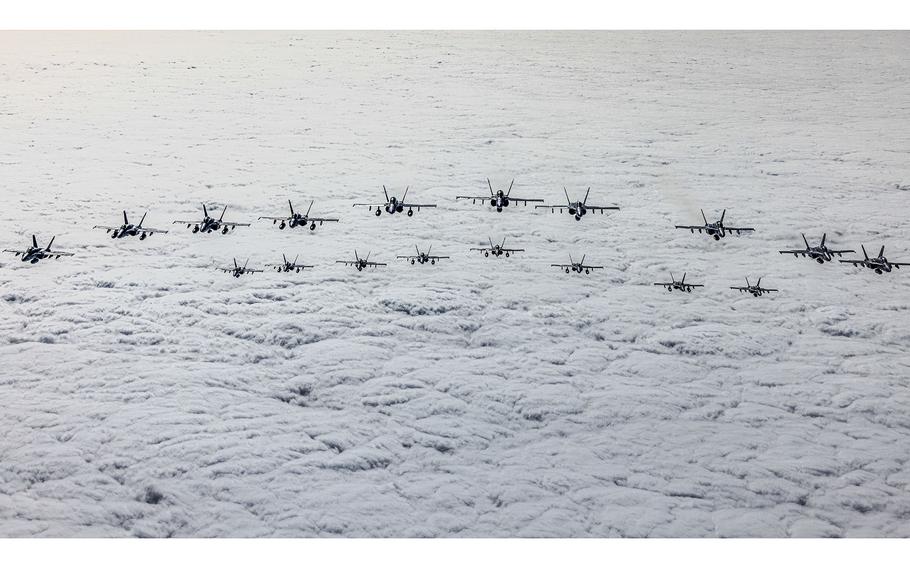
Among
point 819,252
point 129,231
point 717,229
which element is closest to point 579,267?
point 717,229

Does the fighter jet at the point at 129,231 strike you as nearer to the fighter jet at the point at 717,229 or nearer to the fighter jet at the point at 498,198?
the fighter jet at the point at 498,198

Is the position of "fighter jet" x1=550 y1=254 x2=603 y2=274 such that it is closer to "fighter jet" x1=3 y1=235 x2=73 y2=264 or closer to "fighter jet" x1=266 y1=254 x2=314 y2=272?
"fighter jet" x1=266 y1=254 x2=314 y2=272

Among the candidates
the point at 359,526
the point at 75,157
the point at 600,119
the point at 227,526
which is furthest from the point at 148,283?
the point at 600,119

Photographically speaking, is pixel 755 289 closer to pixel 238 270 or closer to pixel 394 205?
pixel 394 205

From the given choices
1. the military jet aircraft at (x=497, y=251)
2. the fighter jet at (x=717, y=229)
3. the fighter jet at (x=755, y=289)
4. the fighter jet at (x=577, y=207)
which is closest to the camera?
the fighter jet at (x=755, y=289)

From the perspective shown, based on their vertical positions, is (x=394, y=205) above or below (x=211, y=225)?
above

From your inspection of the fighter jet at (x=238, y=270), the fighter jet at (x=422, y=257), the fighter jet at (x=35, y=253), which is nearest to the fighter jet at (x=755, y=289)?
the fighter jet at (x=422, y=257)

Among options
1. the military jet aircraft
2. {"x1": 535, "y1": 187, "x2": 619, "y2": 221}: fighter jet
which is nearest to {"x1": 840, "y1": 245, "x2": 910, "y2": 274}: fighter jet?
{"x1": 535, "y1": 187, "x2": 619, "y2": 221}: fighter jet

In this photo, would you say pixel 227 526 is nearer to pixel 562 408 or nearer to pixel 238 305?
pixel 238 305
